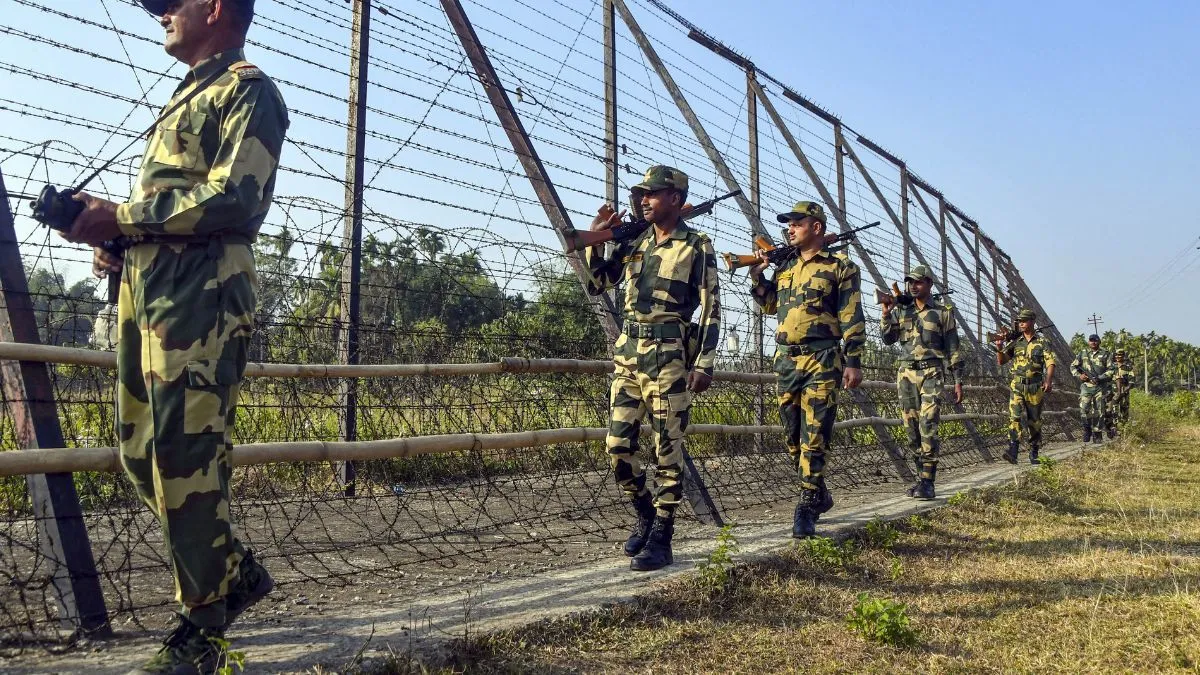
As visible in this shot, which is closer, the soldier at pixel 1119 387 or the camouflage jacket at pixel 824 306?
the camouflage jacket at pixel 824 306

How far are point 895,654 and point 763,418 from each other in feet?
12.5

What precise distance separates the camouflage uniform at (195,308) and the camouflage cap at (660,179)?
207cm

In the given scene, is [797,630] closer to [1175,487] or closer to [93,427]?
[93,427]

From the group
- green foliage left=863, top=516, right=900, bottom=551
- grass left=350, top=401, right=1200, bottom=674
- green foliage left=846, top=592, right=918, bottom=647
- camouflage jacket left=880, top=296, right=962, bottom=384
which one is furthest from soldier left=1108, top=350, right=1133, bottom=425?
green foliage left=846, top=592, right=918, bottom=647

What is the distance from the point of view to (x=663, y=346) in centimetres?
391

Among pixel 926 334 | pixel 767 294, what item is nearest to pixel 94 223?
pixel 767 294

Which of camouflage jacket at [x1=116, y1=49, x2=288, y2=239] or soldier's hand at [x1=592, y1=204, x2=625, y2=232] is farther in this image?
soldier's hand at [x1=592, y1=204, x2=625, y2=232]

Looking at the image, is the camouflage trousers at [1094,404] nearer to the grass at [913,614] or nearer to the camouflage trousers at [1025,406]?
the camouflage trousers at [1025,406]

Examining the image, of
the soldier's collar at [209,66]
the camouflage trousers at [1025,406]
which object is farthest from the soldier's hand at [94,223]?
the camouflage trousers at [1025,406]

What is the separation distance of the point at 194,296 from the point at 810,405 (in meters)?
3.51

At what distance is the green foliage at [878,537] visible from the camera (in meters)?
4.45

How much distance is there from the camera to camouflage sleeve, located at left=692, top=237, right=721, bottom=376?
13.1 ft

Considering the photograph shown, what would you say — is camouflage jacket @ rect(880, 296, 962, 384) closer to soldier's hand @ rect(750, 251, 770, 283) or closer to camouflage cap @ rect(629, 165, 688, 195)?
soldier's hand @ rect(750, 251, 770, 283)

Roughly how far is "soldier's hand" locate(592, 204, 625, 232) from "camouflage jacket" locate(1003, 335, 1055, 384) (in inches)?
309
